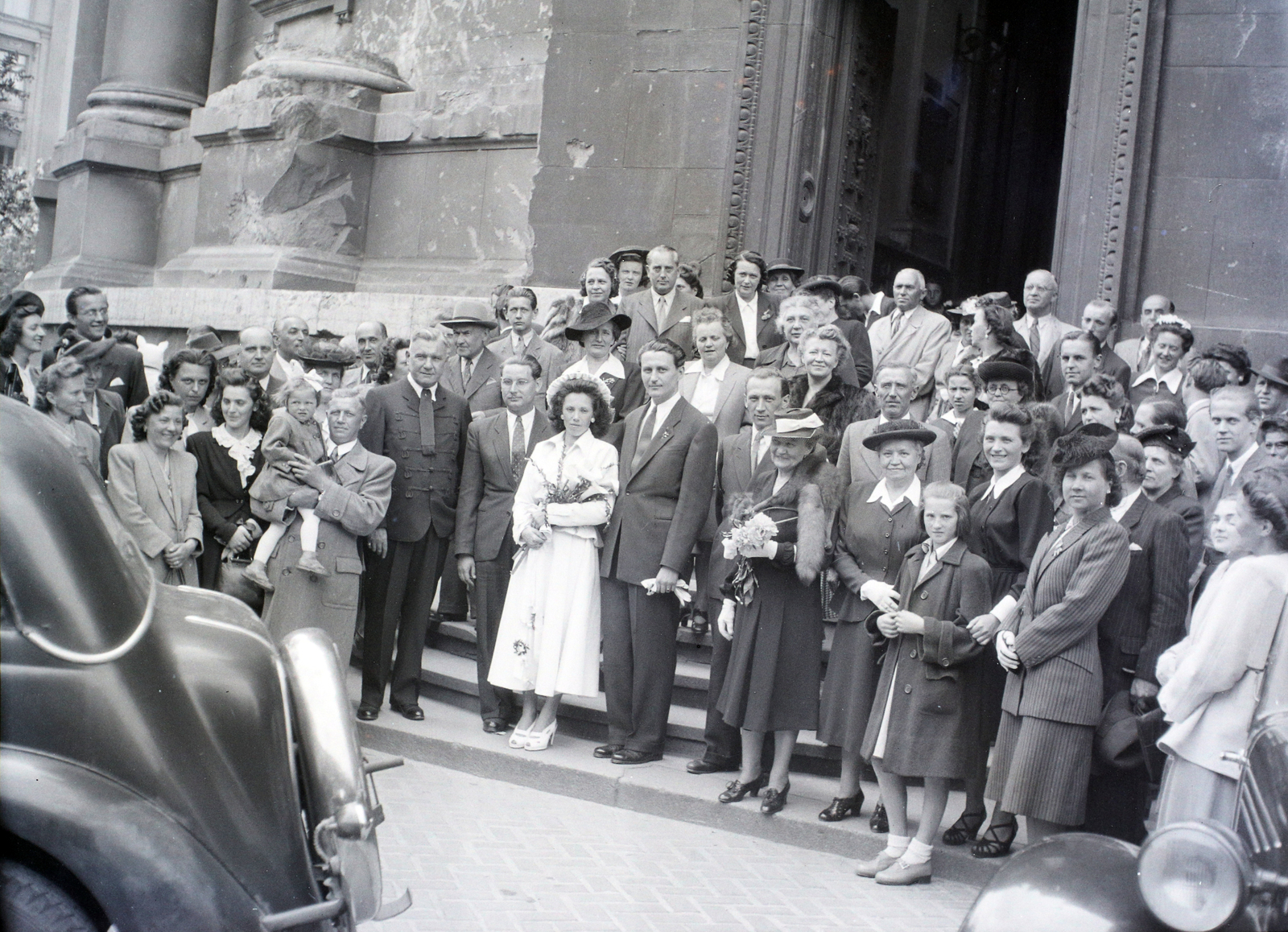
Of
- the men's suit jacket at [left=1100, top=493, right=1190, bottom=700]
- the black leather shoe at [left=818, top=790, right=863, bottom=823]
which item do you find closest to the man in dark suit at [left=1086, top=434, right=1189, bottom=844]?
the men's suit jacket at [left=1100, top=493, right=1190, bottom=700]

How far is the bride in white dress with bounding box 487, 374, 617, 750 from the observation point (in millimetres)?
7590

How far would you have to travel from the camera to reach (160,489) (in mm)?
7340

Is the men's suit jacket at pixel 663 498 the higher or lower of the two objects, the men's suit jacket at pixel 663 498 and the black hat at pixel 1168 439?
the lower

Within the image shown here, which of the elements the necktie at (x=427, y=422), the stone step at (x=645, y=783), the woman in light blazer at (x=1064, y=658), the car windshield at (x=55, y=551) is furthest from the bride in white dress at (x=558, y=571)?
the car windshield at (x=55, y=551)

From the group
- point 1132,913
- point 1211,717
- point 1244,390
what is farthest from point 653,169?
point 1132,913

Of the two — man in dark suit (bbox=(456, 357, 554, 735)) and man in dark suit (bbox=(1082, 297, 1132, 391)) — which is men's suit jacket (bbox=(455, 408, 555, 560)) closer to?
man in dark suit (bbox=(456, 357, 554, 735))

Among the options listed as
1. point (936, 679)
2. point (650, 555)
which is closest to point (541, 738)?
point (650, 555)

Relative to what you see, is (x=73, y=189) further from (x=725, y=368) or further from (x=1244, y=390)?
Result: (x=1244, y=390)

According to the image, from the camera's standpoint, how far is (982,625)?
6.02 m

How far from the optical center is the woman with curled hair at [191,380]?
7922 mm

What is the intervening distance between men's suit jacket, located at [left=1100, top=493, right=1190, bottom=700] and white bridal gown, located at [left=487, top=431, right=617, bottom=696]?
113 inches

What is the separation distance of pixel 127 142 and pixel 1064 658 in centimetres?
1417

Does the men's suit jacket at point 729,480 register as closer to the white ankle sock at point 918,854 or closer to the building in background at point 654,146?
the white ankle sock at point 918,854

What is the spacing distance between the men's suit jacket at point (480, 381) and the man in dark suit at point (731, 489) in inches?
89.4
